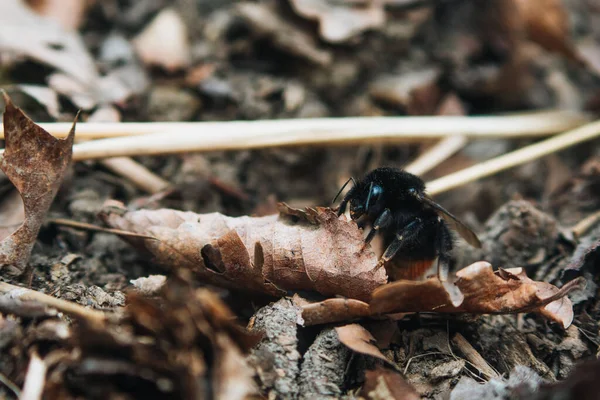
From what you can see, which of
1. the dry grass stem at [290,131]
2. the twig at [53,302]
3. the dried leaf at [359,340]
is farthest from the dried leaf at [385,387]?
the dry grass stem at [290,131]

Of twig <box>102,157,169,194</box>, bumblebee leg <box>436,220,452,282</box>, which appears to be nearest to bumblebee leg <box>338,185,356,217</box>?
bumblebee leg <box>436,220,452,282</box>

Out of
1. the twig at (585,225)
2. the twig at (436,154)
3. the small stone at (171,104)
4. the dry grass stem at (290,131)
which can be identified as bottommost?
the twig at (585,225)

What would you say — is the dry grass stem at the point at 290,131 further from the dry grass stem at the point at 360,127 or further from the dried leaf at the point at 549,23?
the dried leaf at the point at 549,23

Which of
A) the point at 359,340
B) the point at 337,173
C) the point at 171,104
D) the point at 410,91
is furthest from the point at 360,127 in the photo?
the point at 359,340

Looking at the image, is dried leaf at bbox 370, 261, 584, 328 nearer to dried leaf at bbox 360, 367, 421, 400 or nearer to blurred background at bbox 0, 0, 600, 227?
dried leaf at bbox 360, 367, 421, 400

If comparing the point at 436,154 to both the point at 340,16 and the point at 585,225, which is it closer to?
the point at 585,225
